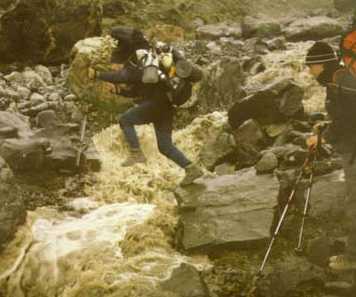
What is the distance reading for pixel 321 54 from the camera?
572 centimetres

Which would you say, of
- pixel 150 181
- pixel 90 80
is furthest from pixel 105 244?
pixel 90 80

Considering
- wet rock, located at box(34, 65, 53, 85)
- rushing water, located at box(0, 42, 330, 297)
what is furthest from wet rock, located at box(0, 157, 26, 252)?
wet rock, located at box(34, 65, 53, 85)

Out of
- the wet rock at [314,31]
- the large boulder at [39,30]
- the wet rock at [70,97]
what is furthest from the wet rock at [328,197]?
the wet rock at [314,31]

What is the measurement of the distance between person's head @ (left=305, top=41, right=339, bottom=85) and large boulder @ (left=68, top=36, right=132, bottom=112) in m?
6.56

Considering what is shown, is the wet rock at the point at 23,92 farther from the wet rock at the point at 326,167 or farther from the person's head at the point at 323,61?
the person's head at the point at 323,61

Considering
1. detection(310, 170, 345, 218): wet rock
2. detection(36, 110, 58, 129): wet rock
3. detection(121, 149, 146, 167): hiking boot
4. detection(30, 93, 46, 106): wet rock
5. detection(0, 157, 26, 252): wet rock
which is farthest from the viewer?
detection(30, 93, 46, 106): wet rock

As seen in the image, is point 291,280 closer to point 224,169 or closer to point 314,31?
point 224,169

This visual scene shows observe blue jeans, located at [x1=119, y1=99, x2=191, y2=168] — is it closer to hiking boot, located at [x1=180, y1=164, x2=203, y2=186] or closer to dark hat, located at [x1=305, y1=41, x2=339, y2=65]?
hiking boot, located at [x1=180, y1=164, x2=203, y2=186]

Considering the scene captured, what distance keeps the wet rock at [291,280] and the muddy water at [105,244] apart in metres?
0.92

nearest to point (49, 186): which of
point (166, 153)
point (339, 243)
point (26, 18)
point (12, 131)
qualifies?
point (12, 131)

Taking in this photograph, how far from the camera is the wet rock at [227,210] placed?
6.80 metres

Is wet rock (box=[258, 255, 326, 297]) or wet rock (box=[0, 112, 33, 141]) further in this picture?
wet rock (box=[0, 112, 33, 141])

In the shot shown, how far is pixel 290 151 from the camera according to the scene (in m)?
8.24

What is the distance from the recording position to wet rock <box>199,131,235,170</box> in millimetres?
9208
